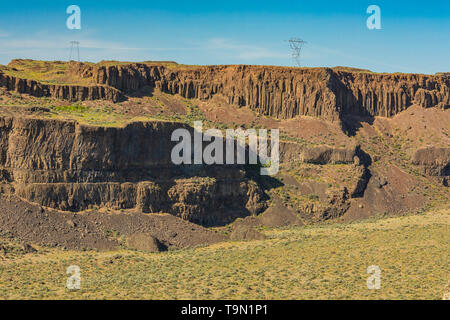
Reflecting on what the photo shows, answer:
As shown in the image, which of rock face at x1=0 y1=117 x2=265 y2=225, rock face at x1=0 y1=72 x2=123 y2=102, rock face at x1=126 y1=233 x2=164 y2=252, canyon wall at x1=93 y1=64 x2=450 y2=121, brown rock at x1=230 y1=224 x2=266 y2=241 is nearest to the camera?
rock face at x1=126 y1=233 x2=164 y2=252

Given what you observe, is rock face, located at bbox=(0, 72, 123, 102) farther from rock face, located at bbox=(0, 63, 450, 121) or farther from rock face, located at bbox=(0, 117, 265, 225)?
rock face, located at bbox=(0, 117, 265, 225)

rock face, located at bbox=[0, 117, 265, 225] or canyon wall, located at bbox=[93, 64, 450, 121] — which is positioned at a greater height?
canyon wall, located at bbox=[93, 64, 450, 121]

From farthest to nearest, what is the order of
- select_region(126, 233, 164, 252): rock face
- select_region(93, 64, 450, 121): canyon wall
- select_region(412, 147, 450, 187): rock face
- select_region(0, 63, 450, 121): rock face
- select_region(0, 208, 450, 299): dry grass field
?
select_region(93, 64, 450, 121): canyon wall → select_region(0, 63, 450, 121): rock face → select_region(412, 147, 450, 187): rock face → select_region(126, 233, 164, 252): rock face → select_region(0, 208, 450, 299): dry grass field

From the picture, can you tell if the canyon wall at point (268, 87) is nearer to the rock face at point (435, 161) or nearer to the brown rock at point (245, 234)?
the rock face at point (435, 161)

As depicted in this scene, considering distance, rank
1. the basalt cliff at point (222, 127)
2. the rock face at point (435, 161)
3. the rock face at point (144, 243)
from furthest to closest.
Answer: the rock face at point (435, 161) < the basalt cliff at point (222, 127) < the rock face at point (144, 243)

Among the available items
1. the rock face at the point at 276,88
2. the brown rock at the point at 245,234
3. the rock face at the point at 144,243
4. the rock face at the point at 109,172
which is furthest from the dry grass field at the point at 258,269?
the rock face at the point at 276,88

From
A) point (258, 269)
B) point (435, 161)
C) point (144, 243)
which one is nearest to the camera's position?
point (258, 269)

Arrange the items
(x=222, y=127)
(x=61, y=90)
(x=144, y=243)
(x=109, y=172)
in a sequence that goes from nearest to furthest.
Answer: (x=144, y=243) → (x=109, y=172) → (x=61, y=90) → (x=222, y=127)

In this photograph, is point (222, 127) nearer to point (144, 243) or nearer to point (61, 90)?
point (61, 90)

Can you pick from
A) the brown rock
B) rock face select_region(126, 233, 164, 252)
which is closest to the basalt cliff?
A: the brown rock

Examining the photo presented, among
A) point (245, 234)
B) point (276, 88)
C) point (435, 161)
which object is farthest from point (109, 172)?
point (435, 161)
